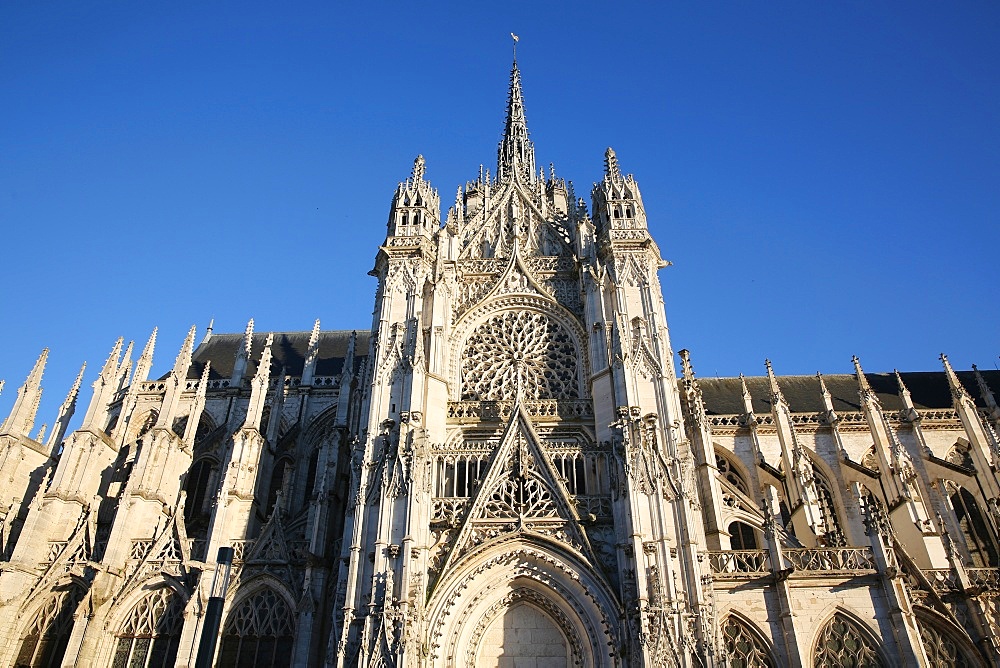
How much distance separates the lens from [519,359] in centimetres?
2025

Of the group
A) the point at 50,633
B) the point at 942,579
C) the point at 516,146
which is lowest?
the point at 50,633

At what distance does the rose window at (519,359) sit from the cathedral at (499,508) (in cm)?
7

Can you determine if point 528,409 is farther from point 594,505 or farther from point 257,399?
point 257,399

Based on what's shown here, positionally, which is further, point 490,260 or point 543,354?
point 490,260

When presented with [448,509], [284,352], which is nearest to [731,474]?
[448,509]

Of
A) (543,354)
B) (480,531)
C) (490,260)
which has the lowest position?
(480,531)

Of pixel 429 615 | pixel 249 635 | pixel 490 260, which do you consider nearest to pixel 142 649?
pixel 249 635

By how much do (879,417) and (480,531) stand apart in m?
14.6

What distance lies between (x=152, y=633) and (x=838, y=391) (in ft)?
86.6

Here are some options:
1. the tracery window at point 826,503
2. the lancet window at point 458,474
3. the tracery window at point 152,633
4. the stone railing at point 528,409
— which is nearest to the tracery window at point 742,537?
the tracery window at point 826,503

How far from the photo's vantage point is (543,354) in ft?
67.0

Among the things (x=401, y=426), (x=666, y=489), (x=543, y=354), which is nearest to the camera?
(x=666, y=489)

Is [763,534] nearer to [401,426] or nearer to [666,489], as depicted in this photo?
[666,489]

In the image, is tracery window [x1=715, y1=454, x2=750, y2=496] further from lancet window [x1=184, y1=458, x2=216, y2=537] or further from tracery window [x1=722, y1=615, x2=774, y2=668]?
lancet window [x1=184, y1=458, x2=216, y2=537]
